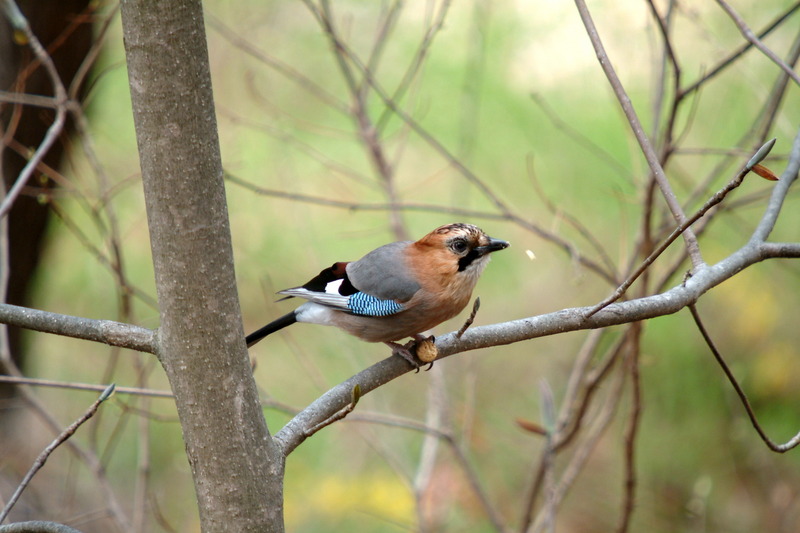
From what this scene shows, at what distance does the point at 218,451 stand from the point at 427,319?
1.36 metres

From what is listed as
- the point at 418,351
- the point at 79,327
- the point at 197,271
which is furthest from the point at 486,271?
the point at 197,271

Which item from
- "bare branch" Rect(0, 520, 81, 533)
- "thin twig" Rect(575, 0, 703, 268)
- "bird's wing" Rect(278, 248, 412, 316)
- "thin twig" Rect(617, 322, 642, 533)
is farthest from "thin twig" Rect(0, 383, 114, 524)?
"thin twig" Rect(617, 322, 642, 533)

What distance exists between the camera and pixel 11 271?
4.89 metres

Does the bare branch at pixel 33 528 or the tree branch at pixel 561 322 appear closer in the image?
the bare branch at pixel 33 528

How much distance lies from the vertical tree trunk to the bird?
117 cm

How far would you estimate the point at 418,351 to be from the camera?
2.37 meters

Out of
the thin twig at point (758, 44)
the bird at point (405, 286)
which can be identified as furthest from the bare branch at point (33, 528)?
the thin twig at point (758, 44)

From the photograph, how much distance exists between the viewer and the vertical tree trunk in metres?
1.32

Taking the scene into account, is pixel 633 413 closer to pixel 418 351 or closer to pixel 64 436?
pixel 418 351

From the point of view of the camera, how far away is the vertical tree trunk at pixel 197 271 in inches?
52.0

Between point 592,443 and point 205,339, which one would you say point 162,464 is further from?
point 205,339

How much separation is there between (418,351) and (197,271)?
107 centimetres

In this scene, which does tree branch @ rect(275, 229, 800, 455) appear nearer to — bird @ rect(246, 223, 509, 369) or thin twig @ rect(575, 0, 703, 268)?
thin twig @ rect(575, 0, 703, 268)

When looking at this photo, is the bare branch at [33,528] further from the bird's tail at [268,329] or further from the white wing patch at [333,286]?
the white wing patch at [333,286]
